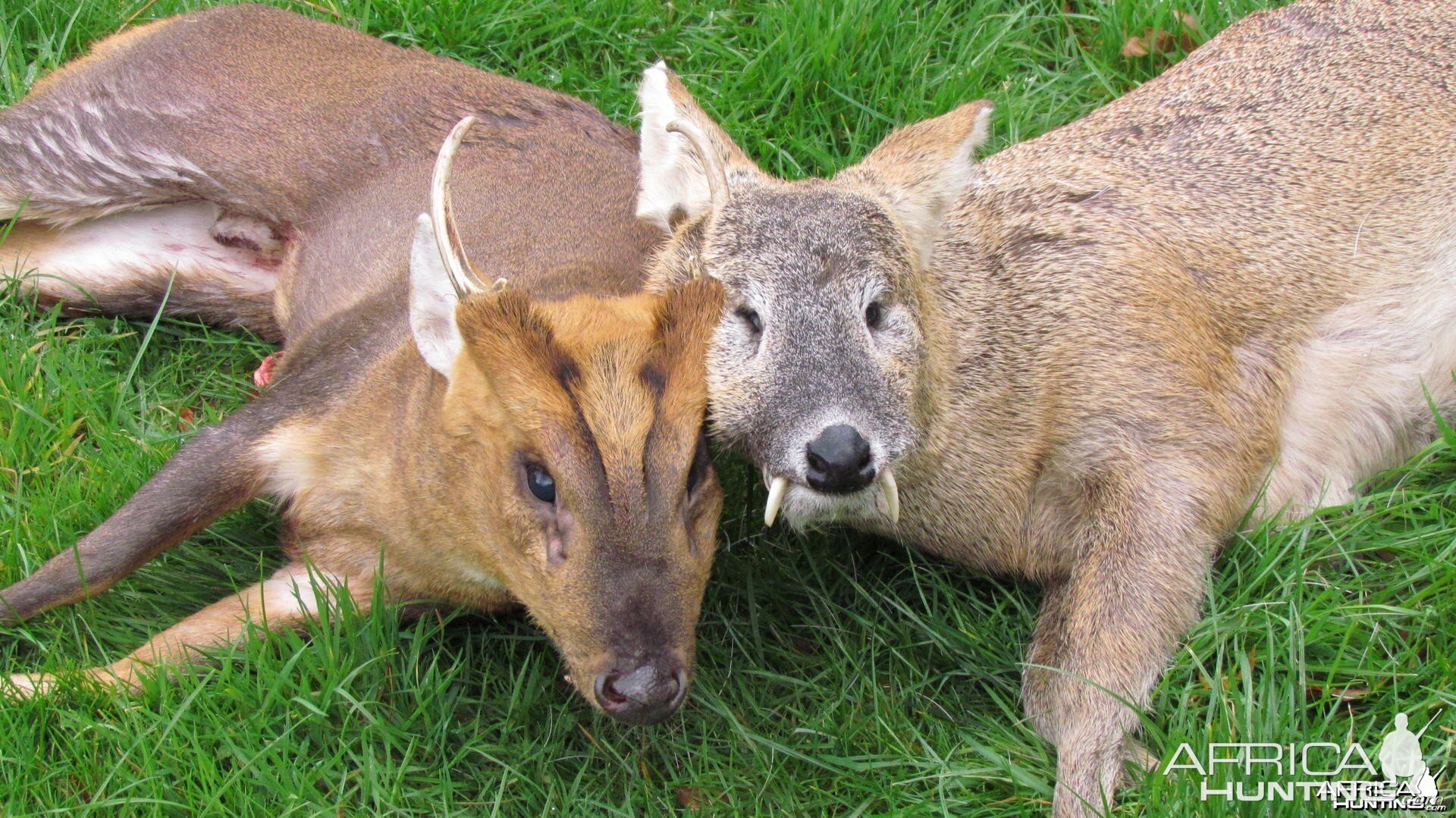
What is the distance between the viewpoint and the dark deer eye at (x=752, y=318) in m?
3.89

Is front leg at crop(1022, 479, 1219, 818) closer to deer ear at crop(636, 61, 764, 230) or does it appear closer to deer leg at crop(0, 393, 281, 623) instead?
deer ear at crop(636, 61, 764, 230)

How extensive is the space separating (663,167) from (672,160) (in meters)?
0.04

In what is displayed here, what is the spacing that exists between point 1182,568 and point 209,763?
2570mm

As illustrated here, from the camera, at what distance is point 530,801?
4129mm

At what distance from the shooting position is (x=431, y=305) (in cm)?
399

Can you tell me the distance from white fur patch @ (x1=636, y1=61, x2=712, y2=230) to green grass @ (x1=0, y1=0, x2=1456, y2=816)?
0.79 metres

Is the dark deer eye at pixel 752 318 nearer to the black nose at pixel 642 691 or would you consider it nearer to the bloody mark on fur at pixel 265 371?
the black nose at pixel 642 691

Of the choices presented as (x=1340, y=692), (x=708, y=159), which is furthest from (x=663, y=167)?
(x=1340, y=692)

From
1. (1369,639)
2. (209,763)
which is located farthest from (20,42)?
(1369,639)

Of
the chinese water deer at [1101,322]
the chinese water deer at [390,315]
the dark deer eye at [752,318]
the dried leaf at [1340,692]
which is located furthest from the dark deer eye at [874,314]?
the dried leaf at [1340,692]

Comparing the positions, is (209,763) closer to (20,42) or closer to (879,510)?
(879,510)

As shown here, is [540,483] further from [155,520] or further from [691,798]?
[155,520]

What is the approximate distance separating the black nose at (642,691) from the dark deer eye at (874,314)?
1.00 m

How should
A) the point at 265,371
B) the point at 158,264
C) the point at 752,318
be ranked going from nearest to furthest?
the point at 752,318 → the point at 265,371 → the point at 158,264
